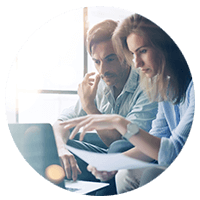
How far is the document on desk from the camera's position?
190 centimetres

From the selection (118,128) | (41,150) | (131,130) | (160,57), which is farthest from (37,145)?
(160,57)

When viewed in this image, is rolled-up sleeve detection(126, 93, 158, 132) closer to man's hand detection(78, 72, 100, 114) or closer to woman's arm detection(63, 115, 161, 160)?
woman's arm detection(63, 115, 161, 160)

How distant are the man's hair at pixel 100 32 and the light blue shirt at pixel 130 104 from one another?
0.35 metres

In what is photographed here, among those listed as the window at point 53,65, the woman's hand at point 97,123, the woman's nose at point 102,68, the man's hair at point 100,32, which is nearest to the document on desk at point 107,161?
the woman's hand at point 97,123

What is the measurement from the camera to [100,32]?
1.90m

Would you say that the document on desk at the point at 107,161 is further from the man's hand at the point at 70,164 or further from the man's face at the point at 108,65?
Result: the man's face at the point at 108,65

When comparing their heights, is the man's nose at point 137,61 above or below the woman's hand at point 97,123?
above

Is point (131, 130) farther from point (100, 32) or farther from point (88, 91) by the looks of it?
point (100, 32)

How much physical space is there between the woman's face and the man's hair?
0.17 m

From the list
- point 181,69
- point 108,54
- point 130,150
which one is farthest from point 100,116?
point 181,69

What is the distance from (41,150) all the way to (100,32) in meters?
1.19

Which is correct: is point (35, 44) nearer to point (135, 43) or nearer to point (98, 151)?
point (135, 43)

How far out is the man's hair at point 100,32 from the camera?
6.18 ft

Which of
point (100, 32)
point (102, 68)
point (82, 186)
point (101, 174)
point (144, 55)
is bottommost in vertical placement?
point (82, 186)
